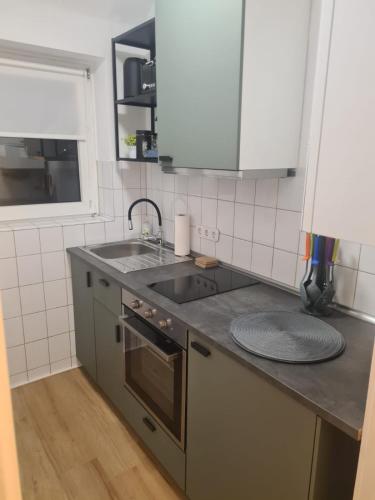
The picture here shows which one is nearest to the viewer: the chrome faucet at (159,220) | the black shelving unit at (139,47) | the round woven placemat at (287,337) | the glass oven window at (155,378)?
the round woven placemat at (287,337)

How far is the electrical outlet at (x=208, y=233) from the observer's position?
2094 mm

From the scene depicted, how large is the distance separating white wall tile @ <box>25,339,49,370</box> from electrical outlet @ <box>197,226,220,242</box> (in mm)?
1267

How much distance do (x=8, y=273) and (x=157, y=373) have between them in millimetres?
1177

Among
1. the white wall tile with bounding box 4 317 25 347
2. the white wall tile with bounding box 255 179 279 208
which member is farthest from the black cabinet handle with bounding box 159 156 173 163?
the white wall tile with bounding box 4 317 25 347

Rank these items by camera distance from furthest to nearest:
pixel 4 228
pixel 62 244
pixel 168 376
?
1. pixel 62 244
2. pixel 4 228
3. pixel 168 376

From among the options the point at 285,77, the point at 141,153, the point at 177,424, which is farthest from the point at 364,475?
the point at 141,153

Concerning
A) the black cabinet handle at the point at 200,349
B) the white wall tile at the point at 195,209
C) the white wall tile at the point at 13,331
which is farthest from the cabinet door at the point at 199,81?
the white wall tile at the point at 13,331

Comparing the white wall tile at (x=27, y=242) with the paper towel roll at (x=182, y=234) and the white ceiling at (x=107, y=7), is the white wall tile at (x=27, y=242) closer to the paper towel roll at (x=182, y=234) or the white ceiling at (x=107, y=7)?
the paper towel roll at (x=182, y=234)

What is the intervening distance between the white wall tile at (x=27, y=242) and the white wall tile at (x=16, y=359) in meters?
0.62

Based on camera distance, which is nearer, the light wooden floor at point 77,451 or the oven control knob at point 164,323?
the oven control knob at point 164,323

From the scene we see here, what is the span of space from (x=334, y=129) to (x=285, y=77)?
838 millimetres

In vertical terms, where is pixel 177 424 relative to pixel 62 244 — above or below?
below

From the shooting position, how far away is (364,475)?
745 mm

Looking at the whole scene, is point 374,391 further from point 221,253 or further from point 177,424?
point 221,253
